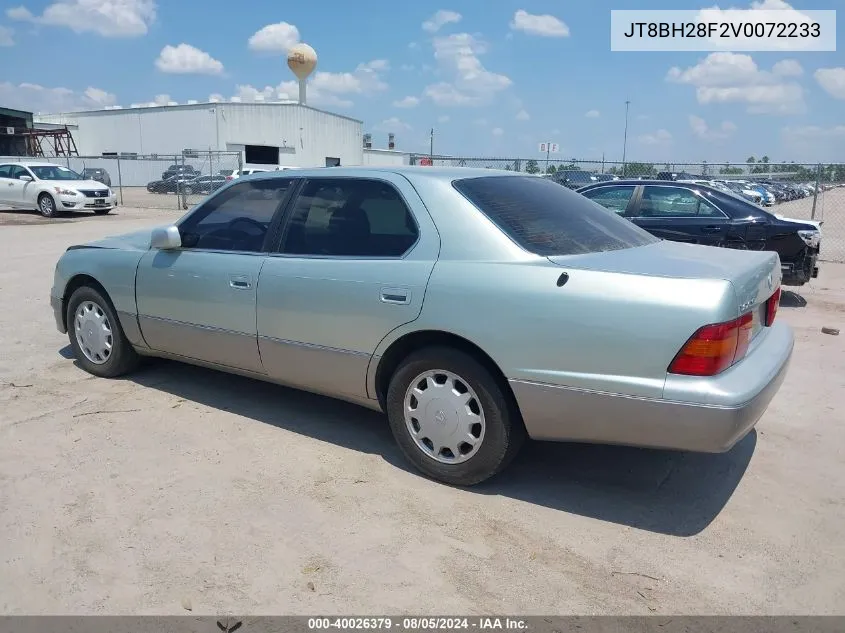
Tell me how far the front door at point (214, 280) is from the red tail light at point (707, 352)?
8.04 ft

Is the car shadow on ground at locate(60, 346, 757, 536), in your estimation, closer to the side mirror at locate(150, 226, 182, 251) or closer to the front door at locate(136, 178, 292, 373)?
the front door at locate(136, 178, 292, 373)

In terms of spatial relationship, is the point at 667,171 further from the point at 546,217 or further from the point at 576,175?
the point at 546,217

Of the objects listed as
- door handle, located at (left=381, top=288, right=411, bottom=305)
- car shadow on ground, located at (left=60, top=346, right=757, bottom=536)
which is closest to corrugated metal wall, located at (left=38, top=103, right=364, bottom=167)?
car shadow on ground, located at (left=60, top=346, right=757, bottom=536)

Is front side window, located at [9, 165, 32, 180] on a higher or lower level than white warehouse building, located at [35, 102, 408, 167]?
lower

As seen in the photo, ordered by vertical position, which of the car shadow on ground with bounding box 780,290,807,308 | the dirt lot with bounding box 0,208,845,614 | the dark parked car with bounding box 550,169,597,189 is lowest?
the dirt lot with bounding box 0,208,845,614

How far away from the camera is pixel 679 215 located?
857cm

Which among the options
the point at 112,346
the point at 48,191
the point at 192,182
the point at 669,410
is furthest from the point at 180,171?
the point at 669,410

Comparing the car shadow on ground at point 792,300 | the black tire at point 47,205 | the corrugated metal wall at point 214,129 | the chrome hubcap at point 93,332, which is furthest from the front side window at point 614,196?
the corrugated metal wall at point 214,129

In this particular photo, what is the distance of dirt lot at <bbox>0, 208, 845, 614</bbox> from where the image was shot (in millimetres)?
2635

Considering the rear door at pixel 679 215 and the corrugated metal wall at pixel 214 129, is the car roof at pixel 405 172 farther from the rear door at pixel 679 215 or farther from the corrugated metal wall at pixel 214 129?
the corrugated metal wall at pixel 214 129

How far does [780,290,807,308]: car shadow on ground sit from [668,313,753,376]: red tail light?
6366 millimetres

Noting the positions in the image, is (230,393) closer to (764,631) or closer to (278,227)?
(278,227)

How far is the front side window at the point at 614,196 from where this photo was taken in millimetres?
8883

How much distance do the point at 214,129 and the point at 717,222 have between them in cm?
4658
